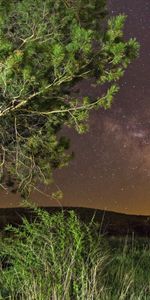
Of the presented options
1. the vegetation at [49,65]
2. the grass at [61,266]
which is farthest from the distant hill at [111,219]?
the grass at [61,266]

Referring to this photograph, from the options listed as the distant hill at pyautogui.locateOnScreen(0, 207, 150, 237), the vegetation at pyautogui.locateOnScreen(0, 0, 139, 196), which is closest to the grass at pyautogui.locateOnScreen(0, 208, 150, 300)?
the vegetation at pyautogui.locateOnScreen(0, 0, 139, 196)

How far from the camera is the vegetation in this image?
10086 millimetres

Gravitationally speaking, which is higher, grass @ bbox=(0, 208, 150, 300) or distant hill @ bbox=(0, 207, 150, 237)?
grass @ bbox=(0, 208, 150, 300)

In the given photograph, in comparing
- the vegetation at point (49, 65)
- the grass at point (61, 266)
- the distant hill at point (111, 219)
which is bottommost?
the distant hill at point (111, 219)

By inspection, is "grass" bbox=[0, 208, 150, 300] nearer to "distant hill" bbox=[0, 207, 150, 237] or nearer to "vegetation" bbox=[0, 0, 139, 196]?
"vegetation" bbox=[0, 0, 139, 196]

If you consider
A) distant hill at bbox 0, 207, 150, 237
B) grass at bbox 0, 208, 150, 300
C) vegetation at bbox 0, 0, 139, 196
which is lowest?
distant hill at bbox 0, 207, 150, 237

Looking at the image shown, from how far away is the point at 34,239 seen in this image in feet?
22.6

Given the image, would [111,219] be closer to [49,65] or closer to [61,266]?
[49,65]

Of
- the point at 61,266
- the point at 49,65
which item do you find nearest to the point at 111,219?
the point at 49,65

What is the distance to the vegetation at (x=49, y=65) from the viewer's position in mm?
10086

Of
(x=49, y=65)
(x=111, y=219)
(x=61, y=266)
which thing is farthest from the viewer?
(x=111, y=219)

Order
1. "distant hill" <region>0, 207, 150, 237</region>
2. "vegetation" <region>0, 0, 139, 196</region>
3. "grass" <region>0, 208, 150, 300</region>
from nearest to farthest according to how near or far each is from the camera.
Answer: "grass" <region>0, 208, 150, 300</region>
"vegetation" <region>0, 0, 139, 196</region>
"distant hill" <region>0, 207, 150, 237</region>

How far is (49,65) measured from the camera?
11.1 meters

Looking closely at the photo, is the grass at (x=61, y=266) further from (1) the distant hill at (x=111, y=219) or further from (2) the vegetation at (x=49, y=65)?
(1) the distant hill at (x=111, y=219)
